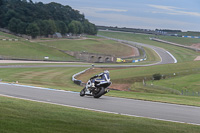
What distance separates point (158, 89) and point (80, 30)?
520ft

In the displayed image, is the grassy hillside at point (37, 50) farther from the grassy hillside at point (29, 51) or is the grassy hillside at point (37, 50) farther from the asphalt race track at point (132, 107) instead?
the asphalt race track at point (132, 107)

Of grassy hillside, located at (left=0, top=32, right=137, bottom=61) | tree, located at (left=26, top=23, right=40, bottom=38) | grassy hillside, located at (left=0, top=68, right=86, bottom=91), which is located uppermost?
tree, located at (left=26, top=23, right=40, bottom=38)

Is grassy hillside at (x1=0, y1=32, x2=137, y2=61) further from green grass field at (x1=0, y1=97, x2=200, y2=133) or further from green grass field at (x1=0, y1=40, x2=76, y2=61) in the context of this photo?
green grass field at (x1=0, y1=97, x2=200, y2=133)

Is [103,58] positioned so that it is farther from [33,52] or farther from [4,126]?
[4,126]

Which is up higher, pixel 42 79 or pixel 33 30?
pixel 33 30

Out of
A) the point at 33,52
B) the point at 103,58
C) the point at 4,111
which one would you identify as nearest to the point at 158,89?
the point at 4,111

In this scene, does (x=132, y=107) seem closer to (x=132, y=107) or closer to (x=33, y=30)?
(x=132, y=107)

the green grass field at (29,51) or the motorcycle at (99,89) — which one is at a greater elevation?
the motorcycle at (99,89)

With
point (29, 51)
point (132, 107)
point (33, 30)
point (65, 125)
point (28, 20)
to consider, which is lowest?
point (29, 51)

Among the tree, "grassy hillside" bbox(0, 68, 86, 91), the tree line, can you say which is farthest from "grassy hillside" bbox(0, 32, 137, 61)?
"grassy hillside" bbox(0, 68, 86, 91)

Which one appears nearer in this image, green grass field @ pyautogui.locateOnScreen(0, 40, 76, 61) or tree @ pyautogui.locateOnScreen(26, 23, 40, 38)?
green grass field @ pyautogui.locateOnScreen(0, 40, 76, 61)

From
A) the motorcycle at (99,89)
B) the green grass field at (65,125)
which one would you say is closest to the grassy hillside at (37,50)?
the motorcycle at (99,89)

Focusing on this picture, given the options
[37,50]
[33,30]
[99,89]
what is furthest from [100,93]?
[33,30]

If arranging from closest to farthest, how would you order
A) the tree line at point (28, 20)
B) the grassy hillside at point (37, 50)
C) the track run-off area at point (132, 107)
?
the track run-off area at point (132, 107) → the grassy hillside at point (37, 50) → the tree line at point (28, 20)
